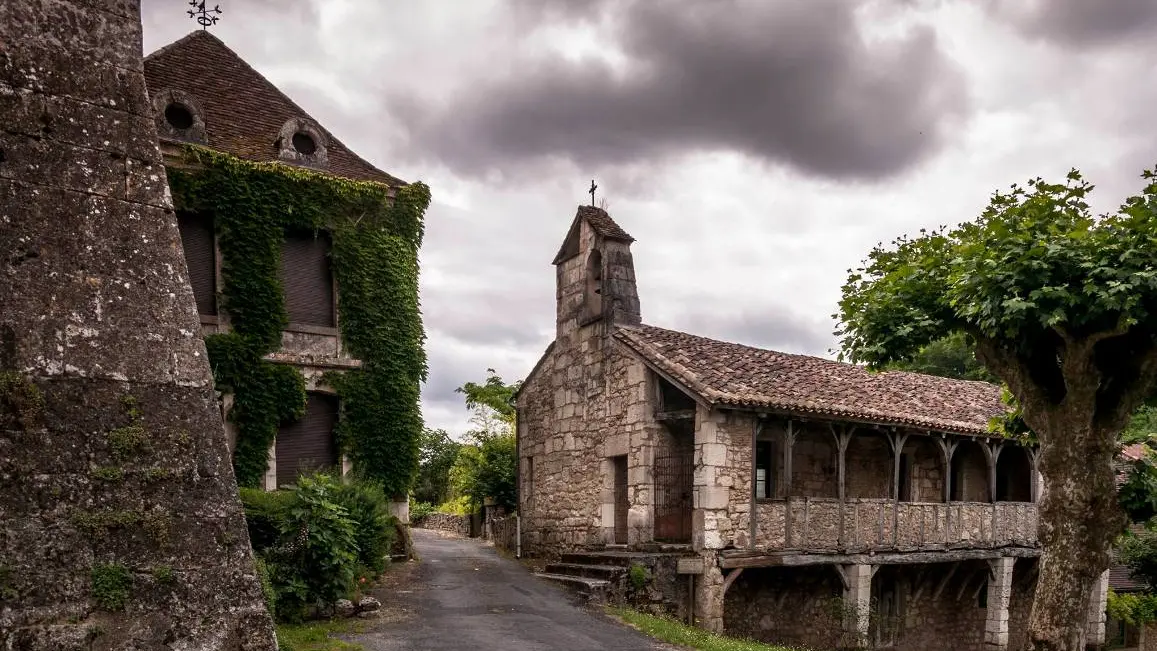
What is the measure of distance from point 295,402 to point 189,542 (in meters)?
10.3

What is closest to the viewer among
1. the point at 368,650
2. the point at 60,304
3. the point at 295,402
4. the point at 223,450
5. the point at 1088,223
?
the point at 60,304

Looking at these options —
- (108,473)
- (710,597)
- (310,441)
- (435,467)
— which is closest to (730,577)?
(710,597)

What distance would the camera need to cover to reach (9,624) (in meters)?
4.21

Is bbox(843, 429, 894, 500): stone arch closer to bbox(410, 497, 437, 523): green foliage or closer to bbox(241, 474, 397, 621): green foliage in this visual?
bbox(241, 474, 397, 621): green foliage

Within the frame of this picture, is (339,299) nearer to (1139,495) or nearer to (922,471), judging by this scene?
(1139,495)

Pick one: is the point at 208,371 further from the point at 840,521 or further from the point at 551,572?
the point at 840,521

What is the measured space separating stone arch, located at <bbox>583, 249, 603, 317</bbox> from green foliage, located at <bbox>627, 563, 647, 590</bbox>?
16.8 ft

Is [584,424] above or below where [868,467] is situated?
above

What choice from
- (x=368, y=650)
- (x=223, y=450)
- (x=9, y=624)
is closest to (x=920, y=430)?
(x=368, y=650)

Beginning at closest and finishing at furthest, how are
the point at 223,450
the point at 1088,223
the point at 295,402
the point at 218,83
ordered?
the point at 223,450 < the point at 1088,223 < the point at 295,402 < the point at 218,83

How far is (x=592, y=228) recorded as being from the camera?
16.7 metres

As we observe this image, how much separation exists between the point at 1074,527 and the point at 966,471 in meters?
11.9

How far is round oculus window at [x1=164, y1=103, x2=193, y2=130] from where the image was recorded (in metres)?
14.4

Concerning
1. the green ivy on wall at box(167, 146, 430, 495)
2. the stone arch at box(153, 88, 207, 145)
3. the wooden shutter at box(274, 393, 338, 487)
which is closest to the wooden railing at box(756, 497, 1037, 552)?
the green ivy on wall at box(167, 146, 430, 495)
